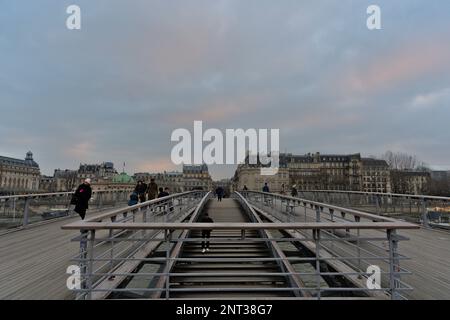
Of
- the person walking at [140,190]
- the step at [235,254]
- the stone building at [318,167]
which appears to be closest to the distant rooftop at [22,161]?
the stone building at [318,167]

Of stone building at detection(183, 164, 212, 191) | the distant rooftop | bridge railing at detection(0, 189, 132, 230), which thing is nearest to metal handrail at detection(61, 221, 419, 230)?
bridge railing at detection(0, 189, 132, 230)

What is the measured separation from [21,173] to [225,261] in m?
135

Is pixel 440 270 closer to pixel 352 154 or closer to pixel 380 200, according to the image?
Answer: pixel 380 200

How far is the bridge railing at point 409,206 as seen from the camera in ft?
30.2

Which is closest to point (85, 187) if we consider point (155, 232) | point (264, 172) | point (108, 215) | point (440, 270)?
point (155, 232)

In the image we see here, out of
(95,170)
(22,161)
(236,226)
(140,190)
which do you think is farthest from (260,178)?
(22,161)

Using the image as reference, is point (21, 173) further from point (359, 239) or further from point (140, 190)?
point (359, 239)

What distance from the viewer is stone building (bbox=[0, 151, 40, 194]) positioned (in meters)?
103

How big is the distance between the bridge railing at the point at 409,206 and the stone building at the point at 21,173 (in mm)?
117420

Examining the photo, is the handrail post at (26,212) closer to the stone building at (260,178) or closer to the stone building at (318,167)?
the stone building at (260,178)

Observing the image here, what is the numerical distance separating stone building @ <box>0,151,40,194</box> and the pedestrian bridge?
383 ft

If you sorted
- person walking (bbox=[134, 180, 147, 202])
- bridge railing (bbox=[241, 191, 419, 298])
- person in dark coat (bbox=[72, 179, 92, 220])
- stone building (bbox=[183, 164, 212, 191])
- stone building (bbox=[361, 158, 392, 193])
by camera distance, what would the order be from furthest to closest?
stone building (bbox=[183, 164, 212, 191]), stone building (bbox=[361, 158, 392, 193]), person walking (bbox=[134, 180, 147, 202]), person in dark coat (bbox=[72, 179, 92, 220]), bridge railing (bbox=[241, 191, 419, 298])

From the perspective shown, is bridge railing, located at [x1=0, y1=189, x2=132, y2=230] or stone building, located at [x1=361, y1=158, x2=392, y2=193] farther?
stone building, located at [x1=361, y1=158, x2=392, y2=193]

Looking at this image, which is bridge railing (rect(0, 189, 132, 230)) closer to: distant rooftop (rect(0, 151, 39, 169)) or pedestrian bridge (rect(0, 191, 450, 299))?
pedestrian bridge (rect(0, 191, 450, 299))
